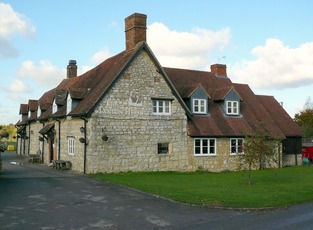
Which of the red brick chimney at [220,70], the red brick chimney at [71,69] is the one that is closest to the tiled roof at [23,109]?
the red brick chimney at [71,69]

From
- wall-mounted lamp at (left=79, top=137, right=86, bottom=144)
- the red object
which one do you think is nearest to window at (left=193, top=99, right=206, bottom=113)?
wall-mounted lamp at (left=79, top=137, right=86, bottom=144)

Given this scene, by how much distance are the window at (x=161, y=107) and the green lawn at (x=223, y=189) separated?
15.3 feet

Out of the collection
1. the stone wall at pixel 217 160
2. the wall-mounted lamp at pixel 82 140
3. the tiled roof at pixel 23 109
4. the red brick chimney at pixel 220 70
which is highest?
the red brick chimney at pixel 220 70

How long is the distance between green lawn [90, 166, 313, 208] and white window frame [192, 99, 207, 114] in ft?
21.2

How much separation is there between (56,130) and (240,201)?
19673 mm

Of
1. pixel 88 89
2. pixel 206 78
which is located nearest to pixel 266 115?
pixel 206 78

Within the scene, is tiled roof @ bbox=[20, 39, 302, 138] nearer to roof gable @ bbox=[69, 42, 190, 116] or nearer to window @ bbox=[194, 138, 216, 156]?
roof gable @ bbox=[69, 42, 190, 116]

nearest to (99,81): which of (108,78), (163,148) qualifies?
(108,78)

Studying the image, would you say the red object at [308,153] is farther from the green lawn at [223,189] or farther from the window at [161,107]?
the window at [161,107]

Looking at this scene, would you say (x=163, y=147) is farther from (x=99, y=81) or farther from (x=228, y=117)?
(x=228, y=117)

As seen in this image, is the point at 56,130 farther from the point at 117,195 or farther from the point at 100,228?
the point at 100,228

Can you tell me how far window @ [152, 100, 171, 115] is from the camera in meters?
26.8

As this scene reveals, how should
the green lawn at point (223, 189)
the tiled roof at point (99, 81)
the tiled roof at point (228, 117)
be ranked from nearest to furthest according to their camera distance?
the green lawn at point (223, 189) → the tiled roof at point (99, 81) → the tiled roof at point (228, 117)

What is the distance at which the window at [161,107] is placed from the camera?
2675cm
